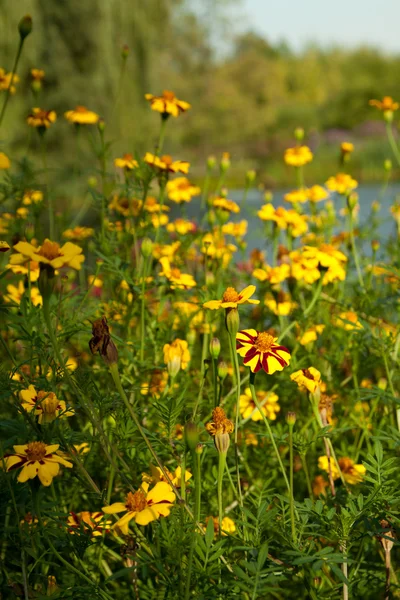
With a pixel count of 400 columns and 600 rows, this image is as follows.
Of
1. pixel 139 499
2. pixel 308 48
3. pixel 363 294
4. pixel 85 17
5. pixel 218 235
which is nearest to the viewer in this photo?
pixel 139 499

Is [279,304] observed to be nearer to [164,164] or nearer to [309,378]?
[164,164]

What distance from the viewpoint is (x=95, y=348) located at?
2.14 feet

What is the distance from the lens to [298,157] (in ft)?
5.71

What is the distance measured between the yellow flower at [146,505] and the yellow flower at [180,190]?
964 millimetres

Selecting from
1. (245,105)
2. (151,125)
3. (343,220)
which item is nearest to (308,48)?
(245,105)

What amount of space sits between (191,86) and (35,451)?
1542 cm

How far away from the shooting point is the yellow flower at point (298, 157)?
1712 millimetres

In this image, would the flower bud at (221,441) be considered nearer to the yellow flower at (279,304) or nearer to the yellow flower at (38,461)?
the yellow flower at (38,461)

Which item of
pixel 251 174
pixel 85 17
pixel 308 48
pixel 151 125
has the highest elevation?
pixel 308 48

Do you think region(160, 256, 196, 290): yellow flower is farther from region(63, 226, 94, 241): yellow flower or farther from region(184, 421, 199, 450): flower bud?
region(184, 421, 199, 450): flower bud

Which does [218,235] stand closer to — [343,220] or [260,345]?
[343,220]

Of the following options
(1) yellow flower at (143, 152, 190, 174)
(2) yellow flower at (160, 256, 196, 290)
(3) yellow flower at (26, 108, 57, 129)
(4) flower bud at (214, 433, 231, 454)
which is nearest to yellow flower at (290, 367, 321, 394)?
(4) flower bud at (214, 433, 231, 454)

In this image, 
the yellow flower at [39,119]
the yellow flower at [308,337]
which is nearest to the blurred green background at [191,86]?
the yellow flower at [39,119]

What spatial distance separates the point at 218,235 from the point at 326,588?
91 centimetres
